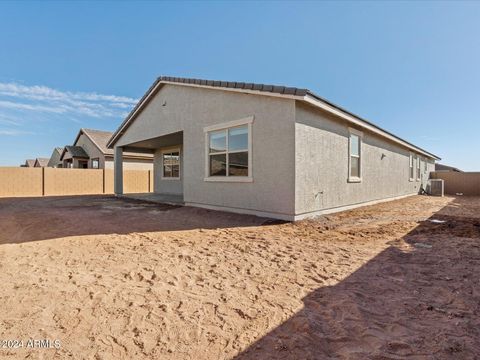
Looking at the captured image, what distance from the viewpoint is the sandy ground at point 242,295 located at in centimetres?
205

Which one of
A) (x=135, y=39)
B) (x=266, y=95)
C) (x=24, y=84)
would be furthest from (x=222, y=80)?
(x=24, y=84)

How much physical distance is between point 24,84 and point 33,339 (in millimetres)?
26009

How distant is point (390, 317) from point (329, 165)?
6.60 m

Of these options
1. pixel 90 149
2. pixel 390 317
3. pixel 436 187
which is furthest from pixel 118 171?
pixel 436 187

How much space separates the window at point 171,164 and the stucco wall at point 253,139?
3491 millimetres

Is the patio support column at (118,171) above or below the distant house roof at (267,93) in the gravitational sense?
below

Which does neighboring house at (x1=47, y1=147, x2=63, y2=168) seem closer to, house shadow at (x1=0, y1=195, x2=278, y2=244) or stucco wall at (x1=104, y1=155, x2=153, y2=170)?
stucco wall at (x1=104, y1=155, x2=153, y2=170)

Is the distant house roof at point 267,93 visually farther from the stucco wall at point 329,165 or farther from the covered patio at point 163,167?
the covered patio at point 163,167

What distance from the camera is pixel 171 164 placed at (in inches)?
638

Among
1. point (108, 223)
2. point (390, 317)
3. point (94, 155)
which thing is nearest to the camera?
point (390, 317)

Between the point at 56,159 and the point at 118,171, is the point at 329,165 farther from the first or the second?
the point at 56,159

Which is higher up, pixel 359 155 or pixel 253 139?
pixel 253 139

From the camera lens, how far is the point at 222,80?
28.3ft

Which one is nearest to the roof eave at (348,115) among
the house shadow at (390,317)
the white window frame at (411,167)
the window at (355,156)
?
the window at (355,156)
